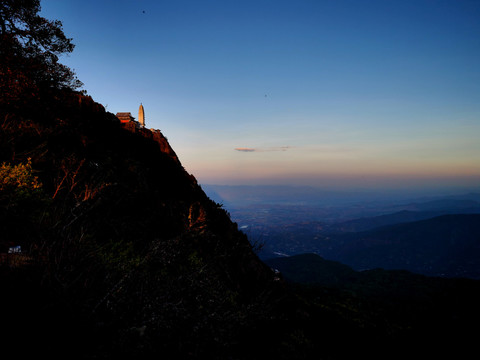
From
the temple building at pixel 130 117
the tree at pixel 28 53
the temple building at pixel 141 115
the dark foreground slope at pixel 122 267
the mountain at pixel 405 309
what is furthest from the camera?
the temple building at pixel 141 115

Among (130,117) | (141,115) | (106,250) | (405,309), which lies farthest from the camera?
(405,309)

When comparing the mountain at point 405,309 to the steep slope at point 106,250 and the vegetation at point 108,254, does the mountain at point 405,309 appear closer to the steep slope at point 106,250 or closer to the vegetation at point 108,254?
the vegetation at point 108,254

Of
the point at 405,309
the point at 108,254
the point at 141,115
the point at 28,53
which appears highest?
the point at 141,115

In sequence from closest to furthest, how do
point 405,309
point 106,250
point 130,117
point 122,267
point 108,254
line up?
point 122,267 < point 108,254 < point 106,250 < point 130,117 < point 405,309

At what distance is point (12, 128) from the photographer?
16188 mm

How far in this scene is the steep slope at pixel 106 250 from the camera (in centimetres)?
827

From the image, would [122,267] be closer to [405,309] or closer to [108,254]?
[108,254]

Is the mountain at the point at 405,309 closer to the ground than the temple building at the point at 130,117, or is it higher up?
closer to the ground

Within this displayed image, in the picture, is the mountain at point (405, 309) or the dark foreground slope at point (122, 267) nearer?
the dark foreground slope at point (122, 267)

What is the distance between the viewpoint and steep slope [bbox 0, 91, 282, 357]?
8.27 meters

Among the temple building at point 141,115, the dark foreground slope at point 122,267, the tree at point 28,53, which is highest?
the temple building at point 141,115

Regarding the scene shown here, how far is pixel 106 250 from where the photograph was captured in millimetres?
16328

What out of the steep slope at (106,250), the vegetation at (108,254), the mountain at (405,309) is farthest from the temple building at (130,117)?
the mountain at (405,309)

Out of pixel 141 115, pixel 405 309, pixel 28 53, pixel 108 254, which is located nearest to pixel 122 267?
pixel 108 254
